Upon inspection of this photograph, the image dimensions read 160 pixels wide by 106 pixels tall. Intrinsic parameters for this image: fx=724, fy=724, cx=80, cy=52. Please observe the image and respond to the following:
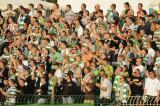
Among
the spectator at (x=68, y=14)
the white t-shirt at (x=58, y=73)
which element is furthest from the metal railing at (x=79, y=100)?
the spectator at (x=68, y=14)

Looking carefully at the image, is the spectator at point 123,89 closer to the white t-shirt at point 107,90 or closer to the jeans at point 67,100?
the white t-shirt at point 107,90

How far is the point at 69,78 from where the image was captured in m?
25.9

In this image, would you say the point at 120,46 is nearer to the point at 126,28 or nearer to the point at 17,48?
the point at 126,28

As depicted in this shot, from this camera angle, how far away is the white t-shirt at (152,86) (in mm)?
24016

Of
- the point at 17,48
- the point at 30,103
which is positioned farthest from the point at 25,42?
the point at 30,103

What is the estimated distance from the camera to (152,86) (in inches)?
947

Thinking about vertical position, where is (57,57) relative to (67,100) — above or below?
above

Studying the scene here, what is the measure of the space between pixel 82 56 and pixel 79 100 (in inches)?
95.7

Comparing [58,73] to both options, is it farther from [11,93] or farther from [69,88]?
[11,93]

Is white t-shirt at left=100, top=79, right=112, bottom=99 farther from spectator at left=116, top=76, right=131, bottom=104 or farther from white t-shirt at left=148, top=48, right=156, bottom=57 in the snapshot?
white t-shirt at left=148, top=48, right=156, bottom=57

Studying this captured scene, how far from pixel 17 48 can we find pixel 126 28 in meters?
4.54

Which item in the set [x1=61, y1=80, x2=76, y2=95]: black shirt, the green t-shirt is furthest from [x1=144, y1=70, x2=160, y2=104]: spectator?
the green t-shirt

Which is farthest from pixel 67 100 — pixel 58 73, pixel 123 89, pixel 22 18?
pixel 22 18

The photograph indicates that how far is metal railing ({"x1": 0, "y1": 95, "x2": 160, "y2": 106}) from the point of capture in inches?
903
